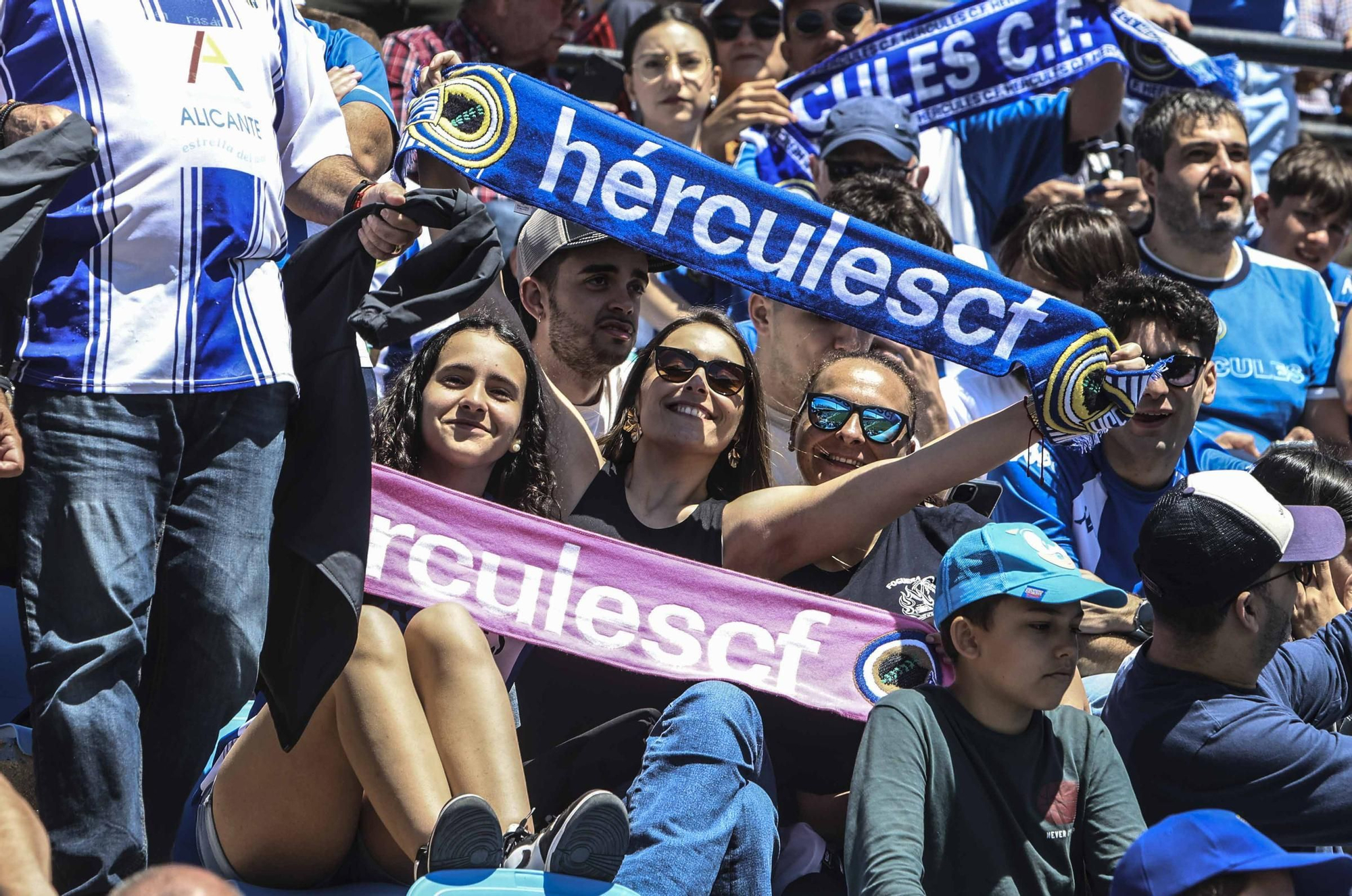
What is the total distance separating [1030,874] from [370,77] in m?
3.39

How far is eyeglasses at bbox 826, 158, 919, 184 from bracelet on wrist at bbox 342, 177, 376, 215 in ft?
9.25

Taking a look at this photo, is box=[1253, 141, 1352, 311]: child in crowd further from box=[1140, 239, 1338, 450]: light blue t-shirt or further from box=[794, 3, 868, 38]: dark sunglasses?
box=[794, 3, 868, 38]: dark sunglasses

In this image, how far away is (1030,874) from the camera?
331 centimetres

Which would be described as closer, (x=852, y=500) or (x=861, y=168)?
(x=852, y=500)

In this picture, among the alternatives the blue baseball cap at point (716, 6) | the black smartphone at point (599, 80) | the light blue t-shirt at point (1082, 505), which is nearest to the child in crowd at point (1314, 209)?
the light blue t-shirt at point (1082, 505)

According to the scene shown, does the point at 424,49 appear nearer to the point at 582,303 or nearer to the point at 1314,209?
the point at 582,303

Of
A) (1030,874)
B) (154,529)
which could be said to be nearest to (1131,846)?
(1030,874)

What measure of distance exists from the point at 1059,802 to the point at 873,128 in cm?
316

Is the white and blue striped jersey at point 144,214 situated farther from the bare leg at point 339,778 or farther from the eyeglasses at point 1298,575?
the eyeglasses at point 1298,575

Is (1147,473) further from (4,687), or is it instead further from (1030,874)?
(4,687)

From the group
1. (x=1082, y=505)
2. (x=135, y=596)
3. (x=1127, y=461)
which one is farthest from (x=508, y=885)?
(x=1127, y=461)

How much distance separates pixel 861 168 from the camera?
5.94 m

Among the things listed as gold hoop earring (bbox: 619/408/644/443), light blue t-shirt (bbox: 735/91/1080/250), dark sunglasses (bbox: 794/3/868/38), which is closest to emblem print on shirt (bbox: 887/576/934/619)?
gold hoop earring (bbox: 619/408/644/443)

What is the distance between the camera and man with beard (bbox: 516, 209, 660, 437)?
4781 mm
